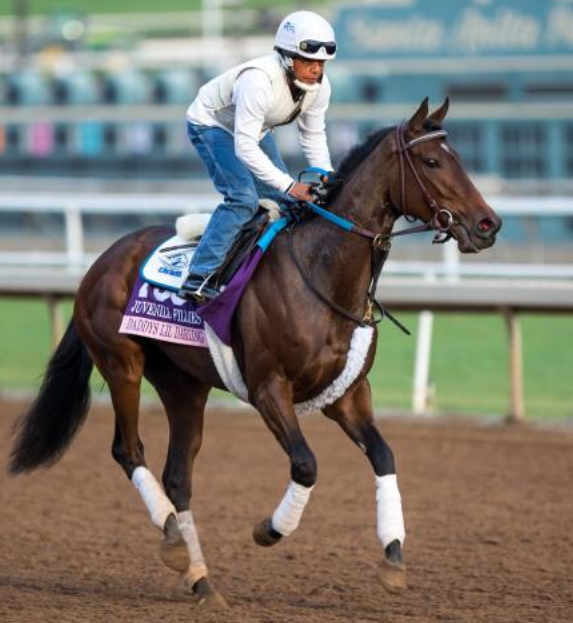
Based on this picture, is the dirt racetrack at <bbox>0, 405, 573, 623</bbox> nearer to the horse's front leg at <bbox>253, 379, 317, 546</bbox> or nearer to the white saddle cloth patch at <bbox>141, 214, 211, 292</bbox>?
the horse's front leg at <bbox>253, 379, 317, 546</bbox>

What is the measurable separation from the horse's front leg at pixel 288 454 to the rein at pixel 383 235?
393 millimetres

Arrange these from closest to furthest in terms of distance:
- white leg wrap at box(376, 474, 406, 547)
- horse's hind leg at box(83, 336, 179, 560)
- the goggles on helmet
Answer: white leg wrap at box(376, 474, 406, 547) → the goggles on helmet → horse's hind leg at box(83, 336, 179, 560)

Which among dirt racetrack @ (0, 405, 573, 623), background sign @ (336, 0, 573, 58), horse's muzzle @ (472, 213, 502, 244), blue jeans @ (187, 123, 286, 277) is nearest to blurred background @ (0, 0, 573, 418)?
background sign @ (336, 0, 573, 58)

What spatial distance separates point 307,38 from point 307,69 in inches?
5.3

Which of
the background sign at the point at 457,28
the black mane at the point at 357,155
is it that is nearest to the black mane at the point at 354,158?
the black mane at the point at 357,155

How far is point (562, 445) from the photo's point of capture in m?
9.34

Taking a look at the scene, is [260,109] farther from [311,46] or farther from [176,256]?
[176,256]

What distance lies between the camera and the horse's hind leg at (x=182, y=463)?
573cm

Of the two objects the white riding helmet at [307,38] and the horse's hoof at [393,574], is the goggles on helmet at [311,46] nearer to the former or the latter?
the white riding helmet at [307,38]

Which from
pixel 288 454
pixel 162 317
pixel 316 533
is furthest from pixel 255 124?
pixel 316 533

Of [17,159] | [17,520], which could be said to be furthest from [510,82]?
[17,520]

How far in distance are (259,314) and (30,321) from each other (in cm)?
1081

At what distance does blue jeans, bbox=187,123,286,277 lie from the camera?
583 centimetres

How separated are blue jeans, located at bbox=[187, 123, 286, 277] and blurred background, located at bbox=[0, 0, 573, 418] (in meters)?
4.09
